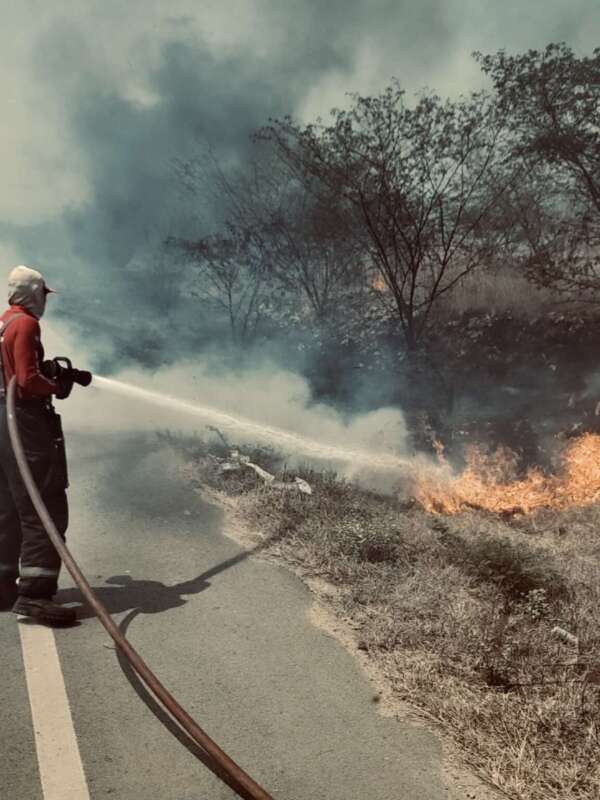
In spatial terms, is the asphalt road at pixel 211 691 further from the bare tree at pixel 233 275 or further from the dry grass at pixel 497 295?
the bare tree at pixel 233 275

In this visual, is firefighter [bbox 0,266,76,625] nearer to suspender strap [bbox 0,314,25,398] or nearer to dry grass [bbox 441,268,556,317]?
suspender strap [bbox 0,314,25,398]

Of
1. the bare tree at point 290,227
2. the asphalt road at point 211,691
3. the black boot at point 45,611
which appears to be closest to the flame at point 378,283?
the bare tree at point 290,227

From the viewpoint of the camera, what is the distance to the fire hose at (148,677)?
2.51 meters

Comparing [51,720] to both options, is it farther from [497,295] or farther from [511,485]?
[497,295]

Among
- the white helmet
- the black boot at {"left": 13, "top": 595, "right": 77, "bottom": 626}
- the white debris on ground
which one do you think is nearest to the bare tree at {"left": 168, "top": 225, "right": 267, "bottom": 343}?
the white debris on ground

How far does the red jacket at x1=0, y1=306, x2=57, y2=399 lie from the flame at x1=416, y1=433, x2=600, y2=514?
502 centimetres

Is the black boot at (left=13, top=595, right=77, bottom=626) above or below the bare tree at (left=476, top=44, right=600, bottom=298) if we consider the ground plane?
below

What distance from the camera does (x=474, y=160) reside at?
37.7 ft

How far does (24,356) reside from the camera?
393 centimetres

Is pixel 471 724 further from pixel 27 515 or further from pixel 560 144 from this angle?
pixel 560 144

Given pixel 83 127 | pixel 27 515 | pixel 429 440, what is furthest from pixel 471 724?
pixel 83 127

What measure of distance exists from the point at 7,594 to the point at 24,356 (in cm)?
144

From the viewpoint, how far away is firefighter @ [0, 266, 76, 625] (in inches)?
154

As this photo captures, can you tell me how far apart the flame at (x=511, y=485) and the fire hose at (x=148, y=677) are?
16.4 ft
